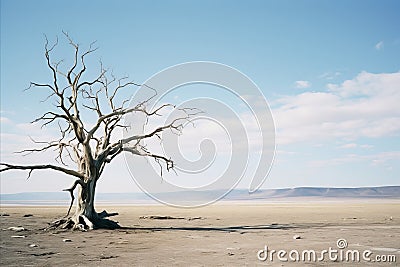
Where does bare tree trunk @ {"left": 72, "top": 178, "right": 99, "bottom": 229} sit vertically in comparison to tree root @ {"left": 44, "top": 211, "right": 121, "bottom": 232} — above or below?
above

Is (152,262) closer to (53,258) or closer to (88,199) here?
(53,258)

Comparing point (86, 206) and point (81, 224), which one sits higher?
point (86, 206)

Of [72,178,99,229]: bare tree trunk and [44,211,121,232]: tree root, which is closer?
[44,211,121,232]: tree root

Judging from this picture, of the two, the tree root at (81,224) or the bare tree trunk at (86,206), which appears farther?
the bare tree trunk at (86,206)

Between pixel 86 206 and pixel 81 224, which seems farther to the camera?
pixel 86 206

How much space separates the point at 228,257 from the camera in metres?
12.4

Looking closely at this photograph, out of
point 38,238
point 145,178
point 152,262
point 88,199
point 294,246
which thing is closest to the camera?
point 152,262

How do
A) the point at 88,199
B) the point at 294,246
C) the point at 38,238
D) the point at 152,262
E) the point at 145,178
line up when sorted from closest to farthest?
the point at 152,262 < the point at 294,246 < the point at 38,238 < the point at 88,199 < the point at 145,178

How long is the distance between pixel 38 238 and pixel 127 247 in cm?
507

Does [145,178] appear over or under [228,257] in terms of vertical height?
over

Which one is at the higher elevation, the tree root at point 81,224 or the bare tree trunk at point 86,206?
the bare tree trunk at point 86,206

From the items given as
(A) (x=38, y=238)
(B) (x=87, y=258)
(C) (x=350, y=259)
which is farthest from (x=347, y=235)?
(A) (x=38, y=238)

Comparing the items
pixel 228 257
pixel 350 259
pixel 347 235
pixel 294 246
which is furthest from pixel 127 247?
pixel 347 235

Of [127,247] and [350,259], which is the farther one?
[127,247]
